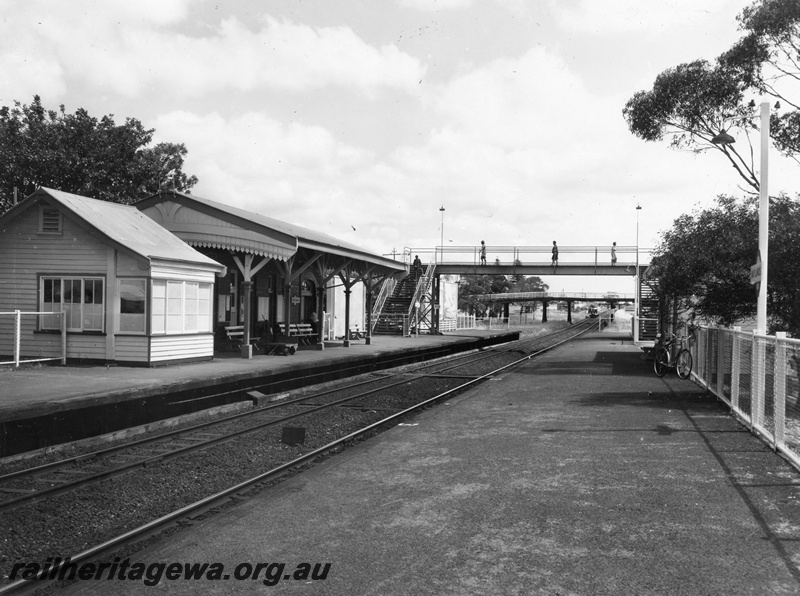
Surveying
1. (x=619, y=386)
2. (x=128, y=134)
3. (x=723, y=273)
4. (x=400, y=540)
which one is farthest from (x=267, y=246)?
(x=128, y=134)

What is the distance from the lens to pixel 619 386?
603 inches

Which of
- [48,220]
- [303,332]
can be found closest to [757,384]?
[48,220]

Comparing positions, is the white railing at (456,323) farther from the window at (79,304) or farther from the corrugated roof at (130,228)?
the window at (79,304)

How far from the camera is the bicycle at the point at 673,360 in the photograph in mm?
17414

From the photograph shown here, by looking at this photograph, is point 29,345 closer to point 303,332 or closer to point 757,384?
point 303,332

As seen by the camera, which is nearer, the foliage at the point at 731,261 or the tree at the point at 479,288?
the foliage at the point at 731,261

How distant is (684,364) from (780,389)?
33.0 feet

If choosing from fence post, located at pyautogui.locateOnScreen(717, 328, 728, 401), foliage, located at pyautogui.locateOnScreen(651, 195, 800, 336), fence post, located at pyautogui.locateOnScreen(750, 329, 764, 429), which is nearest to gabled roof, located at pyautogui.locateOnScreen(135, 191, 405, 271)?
foliage, located at pyautogui.locateOnScreen(651, 195, 800, 336)

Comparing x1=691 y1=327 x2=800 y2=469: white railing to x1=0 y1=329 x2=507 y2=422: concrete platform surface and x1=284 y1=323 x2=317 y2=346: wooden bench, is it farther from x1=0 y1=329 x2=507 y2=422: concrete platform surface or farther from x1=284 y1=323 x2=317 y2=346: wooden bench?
x1=284 y1=323 x2=317 y2=346: wooden bench

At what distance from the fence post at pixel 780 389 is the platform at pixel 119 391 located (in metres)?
9.01

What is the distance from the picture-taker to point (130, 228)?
18.1m

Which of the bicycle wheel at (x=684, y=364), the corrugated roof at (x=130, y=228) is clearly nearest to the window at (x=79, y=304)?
the corrugated roof at (x=130, y=228)

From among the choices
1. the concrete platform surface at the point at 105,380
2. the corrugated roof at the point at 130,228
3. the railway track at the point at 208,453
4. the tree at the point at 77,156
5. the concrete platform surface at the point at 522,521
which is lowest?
the railway track at the point at 208,453

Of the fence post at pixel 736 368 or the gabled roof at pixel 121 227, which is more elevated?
the gabled roof at pixel 121 227
